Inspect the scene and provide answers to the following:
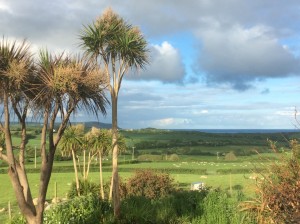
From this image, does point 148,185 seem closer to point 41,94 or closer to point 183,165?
point 41,94

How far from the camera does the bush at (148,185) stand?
30.7 meters

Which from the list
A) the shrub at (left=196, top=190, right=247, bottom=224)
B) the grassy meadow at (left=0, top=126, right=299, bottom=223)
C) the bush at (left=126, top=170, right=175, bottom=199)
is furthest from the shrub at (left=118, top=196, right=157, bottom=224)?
the bush at (left=126, top=170, right=175, bottom=199)

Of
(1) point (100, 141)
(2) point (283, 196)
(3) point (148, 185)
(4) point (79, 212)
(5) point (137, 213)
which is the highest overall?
(1) point (100, 141)

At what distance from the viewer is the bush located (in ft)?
101

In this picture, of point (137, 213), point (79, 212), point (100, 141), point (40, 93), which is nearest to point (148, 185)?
point (100, 141)

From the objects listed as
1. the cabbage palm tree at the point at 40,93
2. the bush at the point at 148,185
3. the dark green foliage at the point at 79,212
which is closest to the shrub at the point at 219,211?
the dark green foliage at the point at 79,212

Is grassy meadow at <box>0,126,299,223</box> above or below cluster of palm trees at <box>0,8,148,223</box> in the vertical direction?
below

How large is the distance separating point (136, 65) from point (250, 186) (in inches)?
392

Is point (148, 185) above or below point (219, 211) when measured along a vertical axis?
below

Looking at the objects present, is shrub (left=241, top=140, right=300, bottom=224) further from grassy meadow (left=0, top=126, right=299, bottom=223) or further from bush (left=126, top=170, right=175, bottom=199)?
bush (left=126, top=170, right=175, bottom=199)

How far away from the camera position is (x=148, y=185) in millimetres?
31375

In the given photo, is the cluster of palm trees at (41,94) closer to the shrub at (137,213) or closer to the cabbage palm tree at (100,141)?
the shrub at (137,213)

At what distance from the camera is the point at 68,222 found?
1219 centimetres

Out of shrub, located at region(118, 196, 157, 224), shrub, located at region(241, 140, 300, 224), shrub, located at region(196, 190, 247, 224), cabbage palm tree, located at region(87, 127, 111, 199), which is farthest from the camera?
cabbage palm tree, located at region(87, 127, 111, 199)
